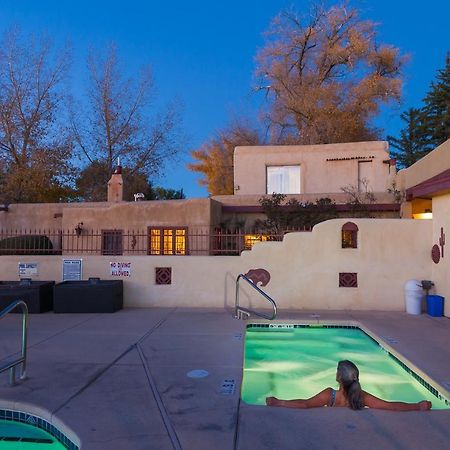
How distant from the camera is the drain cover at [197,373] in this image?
219 inches

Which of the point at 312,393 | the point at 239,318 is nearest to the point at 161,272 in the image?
the point at 239,318

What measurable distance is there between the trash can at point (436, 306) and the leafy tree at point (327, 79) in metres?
21.0

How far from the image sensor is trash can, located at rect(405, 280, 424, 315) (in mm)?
9953

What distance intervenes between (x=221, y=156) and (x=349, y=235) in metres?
31.0

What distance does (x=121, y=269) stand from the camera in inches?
438

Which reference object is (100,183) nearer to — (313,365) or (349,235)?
(349,235)

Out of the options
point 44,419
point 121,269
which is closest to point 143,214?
point 121,269

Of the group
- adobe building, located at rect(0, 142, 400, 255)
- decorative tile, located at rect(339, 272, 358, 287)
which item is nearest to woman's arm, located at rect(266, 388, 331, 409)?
decorative tile, located at rect(339, 272, 358, 287)

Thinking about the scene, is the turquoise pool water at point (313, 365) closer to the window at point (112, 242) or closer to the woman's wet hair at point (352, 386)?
the woman's wet hair at point (352, 386)

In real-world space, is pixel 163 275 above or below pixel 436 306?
above

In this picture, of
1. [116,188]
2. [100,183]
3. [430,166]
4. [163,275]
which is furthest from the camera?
[100,183]

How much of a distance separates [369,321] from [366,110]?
25.6 meters

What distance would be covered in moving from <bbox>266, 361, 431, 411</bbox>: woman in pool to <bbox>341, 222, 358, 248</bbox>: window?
644 centimetres

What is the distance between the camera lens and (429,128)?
3784 centimetres
